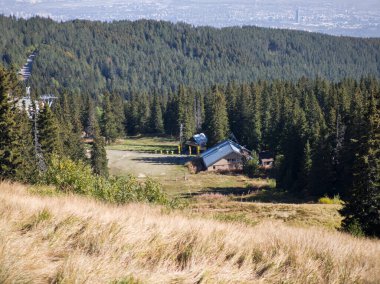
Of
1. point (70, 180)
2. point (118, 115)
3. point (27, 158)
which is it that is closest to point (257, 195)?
point (27, 158)

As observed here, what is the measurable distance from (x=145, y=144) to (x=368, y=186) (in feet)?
240

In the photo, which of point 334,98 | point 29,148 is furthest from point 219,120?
point 29,148

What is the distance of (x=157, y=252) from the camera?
6.60 metres

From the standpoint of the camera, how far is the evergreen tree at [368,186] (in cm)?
2192

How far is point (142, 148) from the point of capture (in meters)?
86.8

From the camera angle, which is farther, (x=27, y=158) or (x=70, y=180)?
(x=27, y=158)

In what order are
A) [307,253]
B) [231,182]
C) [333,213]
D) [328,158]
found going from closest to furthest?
[307,253] < [333,213] < [328,158] < [231,182]

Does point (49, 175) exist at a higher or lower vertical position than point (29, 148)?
higher

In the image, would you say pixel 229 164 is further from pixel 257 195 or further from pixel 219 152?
pixel 257 195

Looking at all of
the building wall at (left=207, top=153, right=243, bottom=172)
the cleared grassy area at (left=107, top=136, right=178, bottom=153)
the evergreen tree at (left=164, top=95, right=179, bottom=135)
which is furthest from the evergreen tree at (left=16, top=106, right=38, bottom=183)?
the evergreen tree at (left=164, top=95, right=179, bottom=135)

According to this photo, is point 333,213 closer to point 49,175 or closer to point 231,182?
point 49,175

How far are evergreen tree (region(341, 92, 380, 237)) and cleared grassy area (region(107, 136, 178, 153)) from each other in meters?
58.8

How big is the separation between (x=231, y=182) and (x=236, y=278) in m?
54.5

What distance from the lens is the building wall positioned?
67.7m
